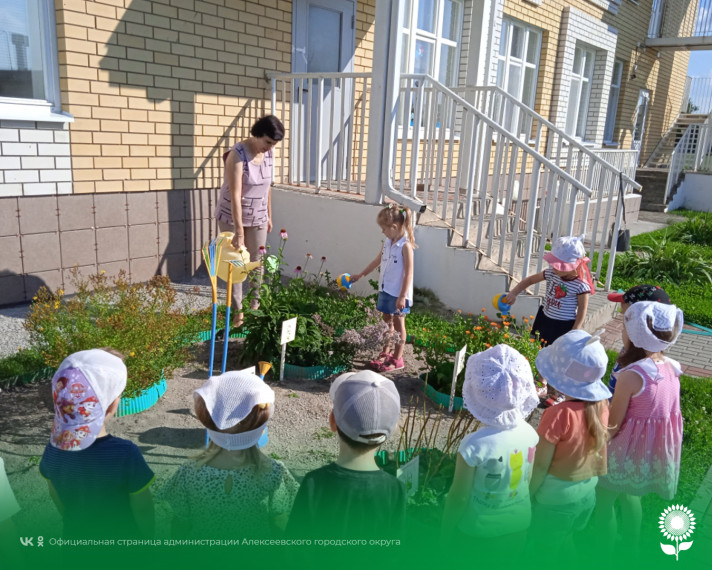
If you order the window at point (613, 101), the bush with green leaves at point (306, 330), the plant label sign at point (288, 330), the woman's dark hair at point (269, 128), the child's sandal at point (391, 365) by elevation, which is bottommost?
the child's sandal at point (391, 365)

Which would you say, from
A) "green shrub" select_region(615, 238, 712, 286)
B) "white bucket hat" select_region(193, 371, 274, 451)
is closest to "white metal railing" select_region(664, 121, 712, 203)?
"green shrub" select_region(615, 238, 712, 286)

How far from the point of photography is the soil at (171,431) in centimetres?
291

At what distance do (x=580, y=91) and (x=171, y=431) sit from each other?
12632 mm

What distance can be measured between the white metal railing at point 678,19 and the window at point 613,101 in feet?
5.30

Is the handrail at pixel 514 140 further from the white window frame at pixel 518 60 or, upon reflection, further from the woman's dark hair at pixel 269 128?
the white window frame at pixel 518 60

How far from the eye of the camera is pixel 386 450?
10.6 ft

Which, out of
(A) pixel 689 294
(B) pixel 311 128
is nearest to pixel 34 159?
(B) pixel 311 128

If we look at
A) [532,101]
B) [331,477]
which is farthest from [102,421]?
[532,101]

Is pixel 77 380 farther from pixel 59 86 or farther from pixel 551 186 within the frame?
pixel 551 186

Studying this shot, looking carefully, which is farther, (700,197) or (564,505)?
(700,197)

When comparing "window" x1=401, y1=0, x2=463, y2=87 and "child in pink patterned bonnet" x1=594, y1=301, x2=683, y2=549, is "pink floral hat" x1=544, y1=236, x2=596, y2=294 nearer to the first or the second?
"child in pink patterned bonnet" x1=594, y1=301, x2=683, y2=549

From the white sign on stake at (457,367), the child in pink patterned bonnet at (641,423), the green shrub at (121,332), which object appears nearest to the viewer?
the child in pink patterned bonnet at (641,423)

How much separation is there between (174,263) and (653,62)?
1562 centimetres

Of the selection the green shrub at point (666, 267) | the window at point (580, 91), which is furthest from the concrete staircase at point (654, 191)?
the green shrub at point (666, 267)
